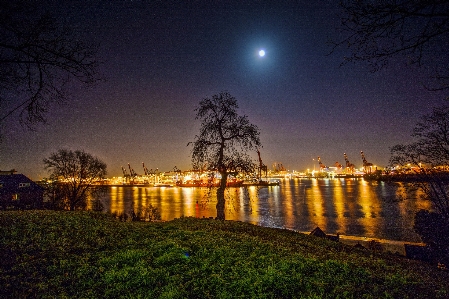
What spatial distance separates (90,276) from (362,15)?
7614 millimetres

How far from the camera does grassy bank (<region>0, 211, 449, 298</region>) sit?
4680mm

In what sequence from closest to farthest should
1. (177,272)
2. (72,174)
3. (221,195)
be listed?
(177,272), (221,195), (72,174)

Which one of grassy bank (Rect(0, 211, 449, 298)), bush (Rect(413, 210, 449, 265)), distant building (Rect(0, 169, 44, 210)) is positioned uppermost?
distant building (Rect(0, 169, 44, 210))

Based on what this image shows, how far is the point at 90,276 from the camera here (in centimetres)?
534

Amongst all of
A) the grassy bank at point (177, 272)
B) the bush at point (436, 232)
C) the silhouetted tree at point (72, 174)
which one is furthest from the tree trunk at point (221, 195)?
the silhouetted tree at point (72, 174)

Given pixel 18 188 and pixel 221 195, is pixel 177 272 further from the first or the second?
pixel 18 188

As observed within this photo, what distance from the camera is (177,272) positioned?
5.61m

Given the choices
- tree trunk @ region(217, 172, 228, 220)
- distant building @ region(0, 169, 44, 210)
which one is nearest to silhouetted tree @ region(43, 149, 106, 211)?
distant building @ region(0, 169, 44, 210)

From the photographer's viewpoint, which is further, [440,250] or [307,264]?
[440,250]

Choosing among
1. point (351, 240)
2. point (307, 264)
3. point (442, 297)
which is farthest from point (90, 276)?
point (351, 240)

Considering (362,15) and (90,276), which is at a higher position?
(362,15)

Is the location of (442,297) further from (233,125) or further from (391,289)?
(233,125)

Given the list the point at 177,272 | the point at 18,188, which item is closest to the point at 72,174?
the point at 18,188

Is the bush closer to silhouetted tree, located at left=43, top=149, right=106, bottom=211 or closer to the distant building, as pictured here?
silhouetted tree, located at left=43, top=149, right=106, bottom=211
